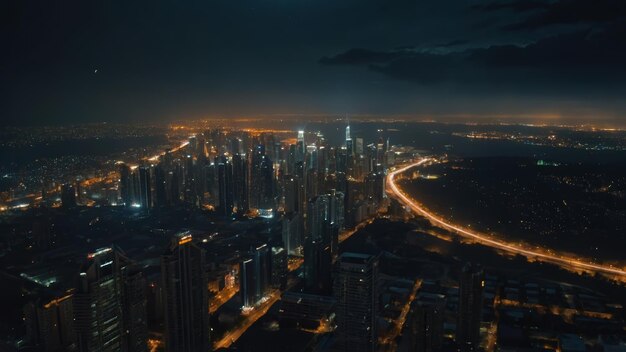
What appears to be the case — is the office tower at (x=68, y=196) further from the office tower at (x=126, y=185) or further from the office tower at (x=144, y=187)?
the office tower at (x=144, y=187)

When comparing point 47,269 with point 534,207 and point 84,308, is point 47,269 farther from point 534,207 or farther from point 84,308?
point 534,207

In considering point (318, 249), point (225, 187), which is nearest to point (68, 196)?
point (225, 187)

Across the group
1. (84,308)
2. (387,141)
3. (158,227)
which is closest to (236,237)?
(158,227)

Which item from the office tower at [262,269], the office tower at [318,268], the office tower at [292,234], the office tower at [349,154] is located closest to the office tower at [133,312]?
the office tower at [262,269]

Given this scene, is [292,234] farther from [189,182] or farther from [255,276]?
[189,182]

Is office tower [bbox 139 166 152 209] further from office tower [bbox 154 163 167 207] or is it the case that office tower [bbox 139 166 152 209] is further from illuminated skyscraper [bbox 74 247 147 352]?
illuminated skyscraper [bbox 74 247 147 352]

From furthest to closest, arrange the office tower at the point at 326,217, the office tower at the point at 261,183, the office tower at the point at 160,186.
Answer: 1. the office tower at the point at 261,183
2. the office tower at the point at 160,186
3. the office tower at the point at 326,217

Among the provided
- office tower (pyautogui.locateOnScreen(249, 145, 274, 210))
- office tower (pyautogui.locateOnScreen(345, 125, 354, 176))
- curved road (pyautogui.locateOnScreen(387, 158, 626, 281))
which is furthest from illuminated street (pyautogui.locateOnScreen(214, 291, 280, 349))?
office tower (pyautogui.locateOnScreen(345, 125, 354, 176))
